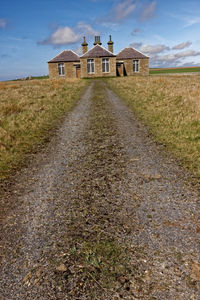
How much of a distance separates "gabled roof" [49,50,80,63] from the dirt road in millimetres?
47243

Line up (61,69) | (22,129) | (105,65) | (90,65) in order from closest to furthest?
(22,129)
(90,65)
(105,65)
(61,69)

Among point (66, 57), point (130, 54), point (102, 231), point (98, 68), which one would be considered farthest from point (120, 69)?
point (102, 231)

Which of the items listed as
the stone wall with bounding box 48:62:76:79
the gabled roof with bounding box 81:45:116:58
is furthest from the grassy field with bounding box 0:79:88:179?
the stone wall with bounding box 48:62:76:79

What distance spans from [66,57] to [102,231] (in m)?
51.0

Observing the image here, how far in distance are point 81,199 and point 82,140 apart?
3603 mm

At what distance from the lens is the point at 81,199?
3.75m

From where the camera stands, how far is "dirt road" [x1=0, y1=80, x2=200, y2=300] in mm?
2186

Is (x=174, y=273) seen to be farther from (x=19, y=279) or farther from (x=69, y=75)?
(x=69, y=75)

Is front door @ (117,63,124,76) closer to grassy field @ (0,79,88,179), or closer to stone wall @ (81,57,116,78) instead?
stone wall @ (81,57,116,78)

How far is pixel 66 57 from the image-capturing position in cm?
4781

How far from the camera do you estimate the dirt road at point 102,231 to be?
7.17 ft

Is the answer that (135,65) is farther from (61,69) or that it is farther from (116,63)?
(61,69)

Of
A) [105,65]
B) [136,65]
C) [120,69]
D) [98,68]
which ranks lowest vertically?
[98,68]

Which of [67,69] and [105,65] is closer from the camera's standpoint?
[105,65]
